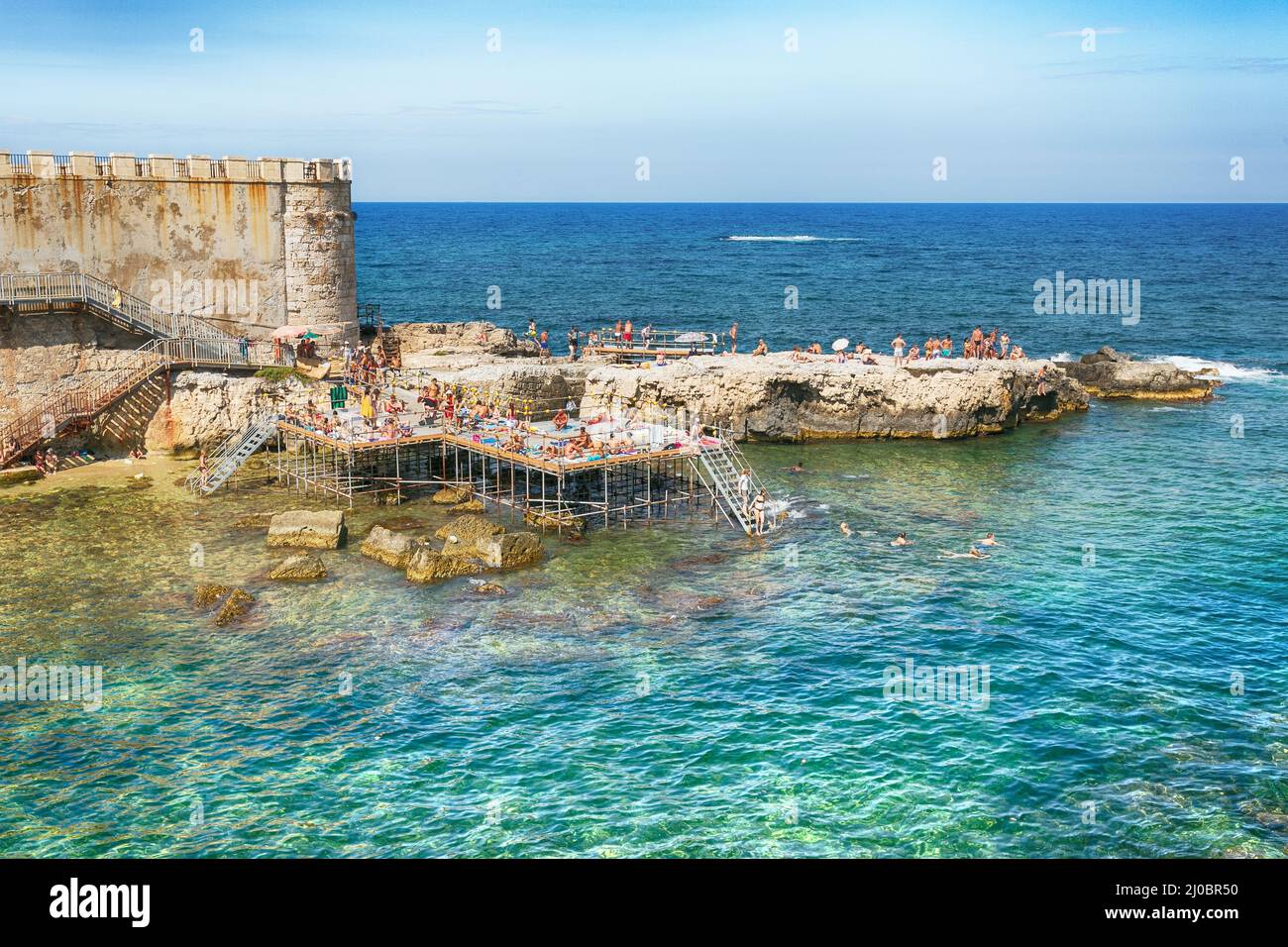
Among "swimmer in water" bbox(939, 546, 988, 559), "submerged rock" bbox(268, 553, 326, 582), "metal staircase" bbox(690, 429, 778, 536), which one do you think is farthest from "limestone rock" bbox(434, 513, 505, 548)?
"swimmer in water" bbox(939, 546, 988, 559)

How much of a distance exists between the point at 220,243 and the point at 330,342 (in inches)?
231

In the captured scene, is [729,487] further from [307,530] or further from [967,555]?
[307,530]

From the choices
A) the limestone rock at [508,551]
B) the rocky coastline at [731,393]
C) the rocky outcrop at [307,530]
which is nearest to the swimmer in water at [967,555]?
the limestone rock at [508,551]

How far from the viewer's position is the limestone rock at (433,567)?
103 feet

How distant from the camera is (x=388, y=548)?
3288 cm

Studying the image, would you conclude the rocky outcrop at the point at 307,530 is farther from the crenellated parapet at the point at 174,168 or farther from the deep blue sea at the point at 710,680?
the crenellated parapet at the point at 174,168

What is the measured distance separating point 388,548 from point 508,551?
3481 millimetres

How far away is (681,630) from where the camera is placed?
2817cm

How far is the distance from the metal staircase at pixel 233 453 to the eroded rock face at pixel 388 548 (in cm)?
943

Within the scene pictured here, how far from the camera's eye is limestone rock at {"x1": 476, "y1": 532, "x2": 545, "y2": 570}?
32.5 m

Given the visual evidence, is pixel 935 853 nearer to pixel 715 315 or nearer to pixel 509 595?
pixel 509 595

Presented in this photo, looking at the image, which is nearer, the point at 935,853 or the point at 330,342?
the point at 935,853

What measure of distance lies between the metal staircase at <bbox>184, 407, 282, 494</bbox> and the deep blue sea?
1297mm
